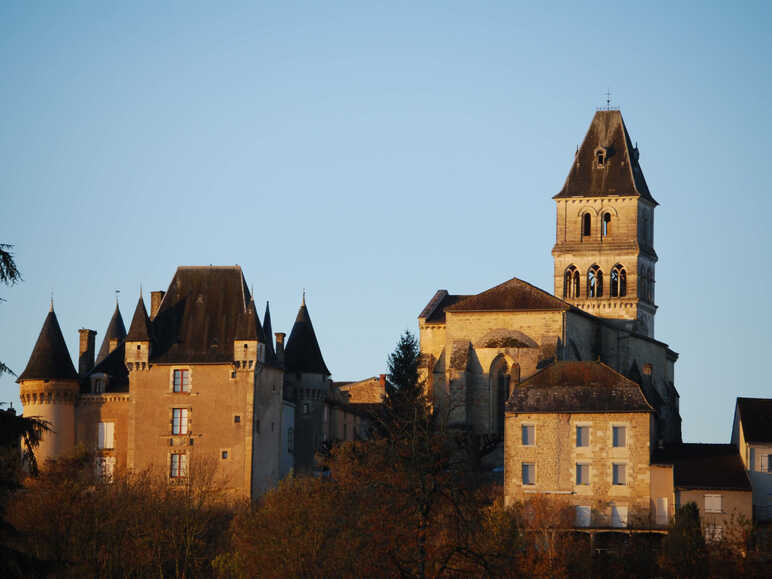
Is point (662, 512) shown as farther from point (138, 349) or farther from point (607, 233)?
point (607, 233)

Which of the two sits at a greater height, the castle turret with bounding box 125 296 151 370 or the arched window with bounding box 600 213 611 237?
the arched window with bounding box 600 213 611 237

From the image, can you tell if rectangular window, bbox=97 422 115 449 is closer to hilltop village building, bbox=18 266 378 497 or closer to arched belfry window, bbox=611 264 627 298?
hilltop village building, bbox=18 266 378 497

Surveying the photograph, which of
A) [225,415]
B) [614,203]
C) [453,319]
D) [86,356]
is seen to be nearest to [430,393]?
[453,319]

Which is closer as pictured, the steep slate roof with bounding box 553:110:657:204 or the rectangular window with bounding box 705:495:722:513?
the rectangular window with bounding box 705:495:722:513

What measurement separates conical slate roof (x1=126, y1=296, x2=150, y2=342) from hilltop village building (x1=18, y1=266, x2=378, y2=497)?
0.05 metres

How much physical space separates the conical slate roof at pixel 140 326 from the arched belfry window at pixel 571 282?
113 feet

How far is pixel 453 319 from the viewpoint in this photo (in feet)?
262

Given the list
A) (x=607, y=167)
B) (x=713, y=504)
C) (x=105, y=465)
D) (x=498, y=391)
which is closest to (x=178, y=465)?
(x=105, y=465)

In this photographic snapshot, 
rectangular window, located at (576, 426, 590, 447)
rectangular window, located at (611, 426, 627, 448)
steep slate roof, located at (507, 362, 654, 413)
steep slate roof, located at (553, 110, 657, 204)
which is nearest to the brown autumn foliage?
steep slate roof, located at (507, 362, 654, 413)

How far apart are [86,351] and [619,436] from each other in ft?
101

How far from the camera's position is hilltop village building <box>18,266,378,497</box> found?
235 feet

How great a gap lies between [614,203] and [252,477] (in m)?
39.6

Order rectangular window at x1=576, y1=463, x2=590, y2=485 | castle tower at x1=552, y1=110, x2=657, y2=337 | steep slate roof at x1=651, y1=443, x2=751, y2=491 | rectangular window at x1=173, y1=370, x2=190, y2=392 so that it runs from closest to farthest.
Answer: steep slate roof at x1=651, y1=443, x2=751, y2=491, rectangular window at x1=576, y1=463, x2=590, y2=485, rectangular window at x1=173, y1=370, x2=190, y2=392, castle tower at x1=552, y1=110, x2=657, y2=337

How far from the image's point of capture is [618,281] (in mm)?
99188
